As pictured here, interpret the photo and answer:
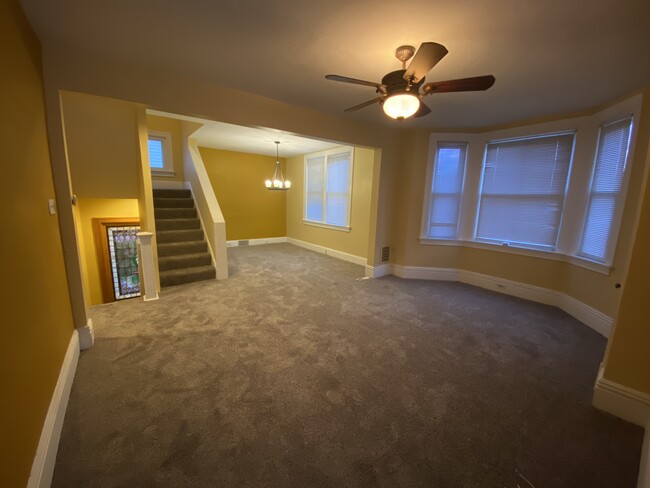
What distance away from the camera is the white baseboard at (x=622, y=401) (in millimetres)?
1688

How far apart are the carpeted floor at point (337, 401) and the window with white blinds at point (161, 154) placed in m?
3.78

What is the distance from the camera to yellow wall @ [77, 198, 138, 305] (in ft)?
15.6

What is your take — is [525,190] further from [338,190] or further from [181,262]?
[181,262]

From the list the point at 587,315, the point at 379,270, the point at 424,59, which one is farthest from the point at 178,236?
the point at 587,315

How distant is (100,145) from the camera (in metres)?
3.50

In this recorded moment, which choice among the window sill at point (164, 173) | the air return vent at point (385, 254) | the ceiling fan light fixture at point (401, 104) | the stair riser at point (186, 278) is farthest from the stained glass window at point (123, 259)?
the ceiling fan light fixture at point (401, 104)

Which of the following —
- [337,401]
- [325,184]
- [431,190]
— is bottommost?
[337,401]

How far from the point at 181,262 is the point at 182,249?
0.32 meters

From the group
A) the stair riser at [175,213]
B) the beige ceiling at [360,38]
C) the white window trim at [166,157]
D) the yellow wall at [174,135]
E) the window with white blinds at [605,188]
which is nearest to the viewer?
the beige ceiling at [360,38]

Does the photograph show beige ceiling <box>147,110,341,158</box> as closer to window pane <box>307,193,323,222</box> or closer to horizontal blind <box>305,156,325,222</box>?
horizontal blind <box>305,156,325,222</box>

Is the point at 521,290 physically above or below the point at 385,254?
below

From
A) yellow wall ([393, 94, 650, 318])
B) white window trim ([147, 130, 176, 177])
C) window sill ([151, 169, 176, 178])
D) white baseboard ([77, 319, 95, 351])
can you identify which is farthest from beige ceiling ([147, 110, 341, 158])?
white baseboard ([77, 319, 95, 351])

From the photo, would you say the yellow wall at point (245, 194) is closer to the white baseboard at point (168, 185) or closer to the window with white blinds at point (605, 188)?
the white baseboard at point (168, 185)

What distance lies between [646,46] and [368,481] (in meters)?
3.30
